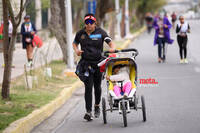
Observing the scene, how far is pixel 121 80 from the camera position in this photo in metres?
9.05

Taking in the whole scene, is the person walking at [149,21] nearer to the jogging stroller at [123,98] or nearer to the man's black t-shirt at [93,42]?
the man's black t-shirt at [93,42]

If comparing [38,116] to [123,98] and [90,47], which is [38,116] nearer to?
[90,47]

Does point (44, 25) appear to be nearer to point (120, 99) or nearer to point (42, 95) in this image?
point (42, 95)

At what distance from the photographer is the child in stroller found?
890 centimetres

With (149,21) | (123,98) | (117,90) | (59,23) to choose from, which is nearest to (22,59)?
(59,23)

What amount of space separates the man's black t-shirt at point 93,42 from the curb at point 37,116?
1.40m

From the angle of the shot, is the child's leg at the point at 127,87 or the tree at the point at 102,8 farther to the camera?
the tree at the point at 102,8

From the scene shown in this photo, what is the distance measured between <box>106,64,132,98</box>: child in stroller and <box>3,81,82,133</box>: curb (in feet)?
4.95

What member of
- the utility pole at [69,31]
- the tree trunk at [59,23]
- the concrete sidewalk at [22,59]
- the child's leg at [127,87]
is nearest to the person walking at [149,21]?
the concrete sidewalk at [22,59]

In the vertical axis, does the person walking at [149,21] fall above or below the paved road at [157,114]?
above

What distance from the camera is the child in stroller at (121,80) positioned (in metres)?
8.90

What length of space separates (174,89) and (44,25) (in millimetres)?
32050

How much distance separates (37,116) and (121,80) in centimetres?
169

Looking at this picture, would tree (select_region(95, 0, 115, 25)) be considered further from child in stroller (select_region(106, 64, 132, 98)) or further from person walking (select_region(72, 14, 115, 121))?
child in stroller (select_region(106, 64, 132, 98))
